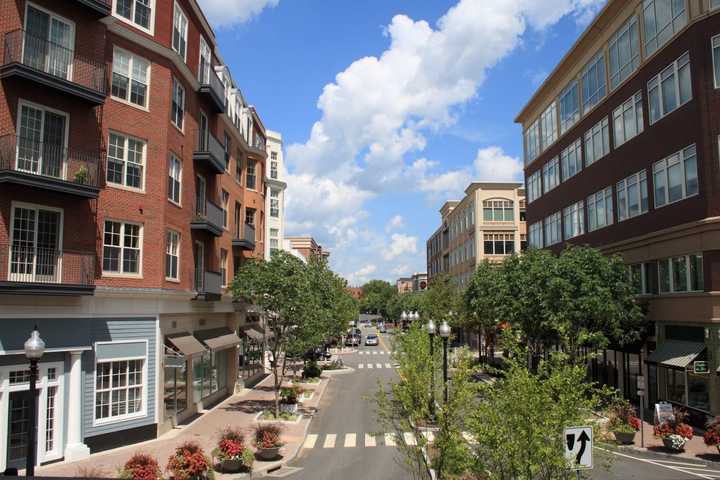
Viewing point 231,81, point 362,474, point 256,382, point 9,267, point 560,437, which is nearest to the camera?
point 560,437

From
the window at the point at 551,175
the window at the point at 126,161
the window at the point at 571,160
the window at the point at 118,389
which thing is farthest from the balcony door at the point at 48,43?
the window at the point at 551,175

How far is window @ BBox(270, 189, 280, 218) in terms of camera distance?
58.7 m

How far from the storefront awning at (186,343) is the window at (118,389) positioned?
2.05 m

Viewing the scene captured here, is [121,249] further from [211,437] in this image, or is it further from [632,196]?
[632,196]

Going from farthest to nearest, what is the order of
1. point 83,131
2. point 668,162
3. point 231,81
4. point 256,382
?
1. point 256,382
2. point 231,81
3. point 668,162
4. point 83,131

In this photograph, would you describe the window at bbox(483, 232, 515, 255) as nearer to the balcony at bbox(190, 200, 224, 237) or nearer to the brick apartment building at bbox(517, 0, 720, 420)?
the brick apartment building at bbox(517, 0, 720, 420)

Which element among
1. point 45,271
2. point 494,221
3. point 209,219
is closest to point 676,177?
point 209,219

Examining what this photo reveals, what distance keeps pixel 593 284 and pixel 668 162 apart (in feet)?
23.4

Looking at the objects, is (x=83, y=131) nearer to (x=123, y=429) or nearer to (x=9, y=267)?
(x=9, y=267)

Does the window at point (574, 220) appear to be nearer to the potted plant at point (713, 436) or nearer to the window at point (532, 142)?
the window at point (532, 142)

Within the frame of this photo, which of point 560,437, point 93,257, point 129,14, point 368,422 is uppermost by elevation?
point 129,14

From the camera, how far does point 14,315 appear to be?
60.6ft

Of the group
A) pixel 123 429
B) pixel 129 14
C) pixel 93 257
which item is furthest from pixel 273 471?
pixel 129 14

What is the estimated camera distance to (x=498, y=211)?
76375 millimetres
